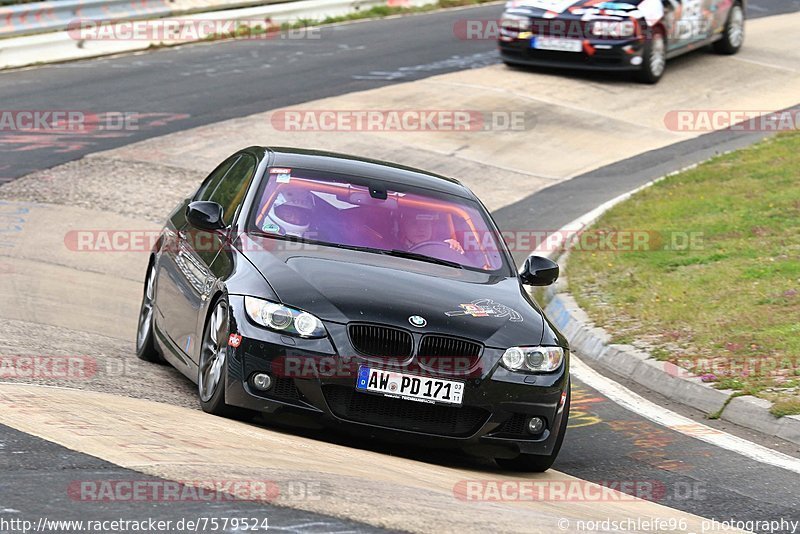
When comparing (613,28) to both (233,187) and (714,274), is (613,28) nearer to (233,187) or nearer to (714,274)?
(714,274)

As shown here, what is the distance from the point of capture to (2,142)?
53.4 ft

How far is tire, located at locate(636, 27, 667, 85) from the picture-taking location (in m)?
21.3

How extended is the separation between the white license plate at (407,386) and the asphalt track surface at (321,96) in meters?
0.60

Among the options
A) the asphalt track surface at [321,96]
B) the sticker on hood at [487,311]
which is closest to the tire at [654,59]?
the asphalt track surface at [321,96]

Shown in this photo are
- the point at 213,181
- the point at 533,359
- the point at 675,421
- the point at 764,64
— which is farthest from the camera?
the point at 764,64

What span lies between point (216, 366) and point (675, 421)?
3.14m

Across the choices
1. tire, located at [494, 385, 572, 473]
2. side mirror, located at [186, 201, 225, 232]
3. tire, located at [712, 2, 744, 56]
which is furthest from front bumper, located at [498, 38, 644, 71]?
tire, located at [494, 385, 572, 473]

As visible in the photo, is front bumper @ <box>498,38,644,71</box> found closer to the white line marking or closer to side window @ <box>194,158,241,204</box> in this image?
the white line marking

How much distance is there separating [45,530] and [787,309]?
7.02 meters

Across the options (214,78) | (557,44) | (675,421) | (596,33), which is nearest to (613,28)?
(596,33)

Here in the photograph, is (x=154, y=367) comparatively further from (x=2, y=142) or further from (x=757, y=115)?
(x=757, y=115)

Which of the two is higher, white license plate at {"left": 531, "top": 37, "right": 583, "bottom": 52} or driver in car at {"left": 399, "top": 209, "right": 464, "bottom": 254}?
driver in car at {"left": 399, "top": 209, "right": 464, "bottom": 254}

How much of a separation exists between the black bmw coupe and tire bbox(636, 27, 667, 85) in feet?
45.2

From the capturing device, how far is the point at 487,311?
7.14m
